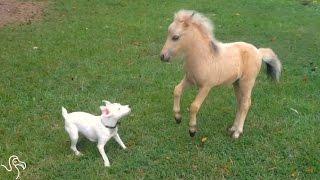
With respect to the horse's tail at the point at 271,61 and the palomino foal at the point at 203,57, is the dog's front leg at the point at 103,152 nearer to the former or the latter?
the palomino foal at the point at 203,57

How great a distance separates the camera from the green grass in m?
5.36

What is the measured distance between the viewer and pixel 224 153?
18.4 feet

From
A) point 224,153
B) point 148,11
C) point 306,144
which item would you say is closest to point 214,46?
point 224,153

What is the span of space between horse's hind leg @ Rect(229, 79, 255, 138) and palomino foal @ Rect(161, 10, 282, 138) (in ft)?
0.04

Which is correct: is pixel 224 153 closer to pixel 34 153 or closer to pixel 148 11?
pixel 34 153

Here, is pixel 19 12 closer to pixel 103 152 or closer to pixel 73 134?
pixel 73 134

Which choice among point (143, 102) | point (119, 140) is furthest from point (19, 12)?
point (119, 140)

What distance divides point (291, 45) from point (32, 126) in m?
5.85

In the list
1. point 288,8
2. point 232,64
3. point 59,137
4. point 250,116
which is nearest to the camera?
point 232,64

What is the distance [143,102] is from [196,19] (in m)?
1.93

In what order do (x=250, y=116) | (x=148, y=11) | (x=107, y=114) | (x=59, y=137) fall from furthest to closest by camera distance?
1. (x=148, y=11)
2. (x=250, y=116)
3. (x=59, y=137)
4. (x=107, y=114)

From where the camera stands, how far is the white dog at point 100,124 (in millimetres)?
5227

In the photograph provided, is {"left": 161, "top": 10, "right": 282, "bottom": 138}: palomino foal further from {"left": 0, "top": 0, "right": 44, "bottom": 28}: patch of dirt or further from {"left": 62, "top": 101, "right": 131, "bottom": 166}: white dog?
{"left": 0, "top": 0, "right": 44, "bottom": 28}: patch of dirt

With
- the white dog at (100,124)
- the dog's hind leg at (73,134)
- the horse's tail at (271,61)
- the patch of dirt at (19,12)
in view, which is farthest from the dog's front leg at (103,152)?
the patch of dirt at (19,12)
